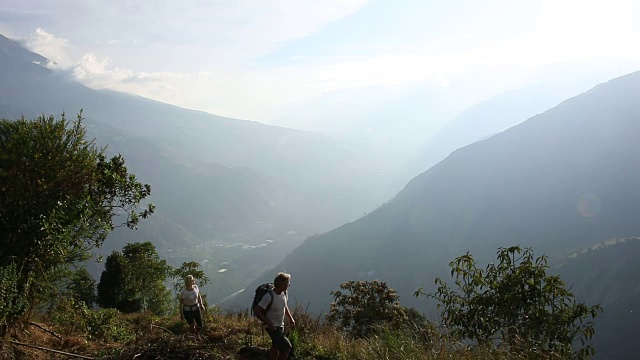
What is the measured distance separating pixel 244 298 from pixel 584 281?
98027 millimetres

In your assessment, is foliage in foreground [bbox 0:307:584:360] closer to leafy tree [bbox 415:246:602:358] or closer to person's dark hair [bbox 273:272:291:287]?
leafy tree [bbox 415:246:602:358]

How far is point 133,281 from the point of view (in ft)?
72.4

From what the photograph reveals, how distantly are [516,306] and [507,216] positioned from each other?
166 m

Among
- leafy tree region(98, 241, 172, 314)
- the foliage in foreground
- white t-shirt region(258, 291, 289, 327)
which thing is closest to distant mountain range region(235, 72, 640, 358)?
leafy tree region(98, 241, 172, 314)

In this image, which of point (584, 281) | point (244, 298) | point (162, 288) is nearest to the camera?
point (162, 288)

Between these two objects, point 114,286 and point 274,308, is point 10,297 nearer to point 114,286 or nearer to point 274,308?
point 274,308

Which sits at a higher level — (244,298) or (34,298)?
(34,298)

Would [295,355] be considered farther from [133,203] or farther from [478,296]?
[133,203]

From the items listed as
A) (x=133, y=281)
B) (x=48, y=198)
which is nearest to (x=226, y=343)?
(x=48, y=198)

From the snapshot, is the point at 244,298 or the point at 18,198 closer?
the point at 18,198

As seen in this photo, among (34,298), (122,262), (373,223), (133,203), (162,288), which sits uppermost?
(133,203)

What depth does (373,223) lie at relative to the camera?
625 feet

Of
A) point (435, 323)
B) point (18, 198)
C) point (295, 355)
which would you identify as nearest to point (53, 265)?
point (18, 198)

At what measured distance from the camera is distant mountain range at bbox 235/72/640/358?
135 m
